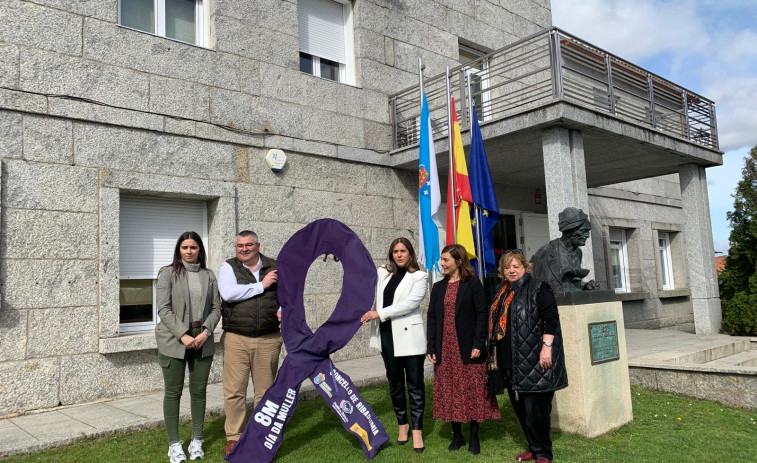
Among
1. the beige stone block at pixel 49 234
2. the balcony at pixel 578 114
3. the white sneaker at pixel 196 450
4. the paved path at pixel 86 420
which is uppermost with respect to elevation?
the balcony at pixel 578 114

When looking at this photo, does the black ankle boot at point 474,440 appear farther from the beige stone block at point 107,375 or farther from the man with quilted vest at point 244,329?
the beige stone block at point 107,375

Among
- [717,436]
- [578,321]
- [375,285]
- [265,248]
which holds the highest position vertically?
[265,248]

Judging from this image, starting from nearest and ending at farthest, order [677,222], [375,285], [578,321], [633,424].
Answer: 1. [375,285]
2. [578,321]
3. [633,424]
4. [677,222]

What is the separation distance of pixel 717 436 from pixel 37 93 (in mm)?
7485

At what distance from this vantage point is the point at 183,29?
7.71 metres

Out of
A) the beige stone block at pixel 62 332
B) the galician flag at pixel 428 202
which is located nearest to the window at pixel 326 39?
the galician flag at pixel 428 202

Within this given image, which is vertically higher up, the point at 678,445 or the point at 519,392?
the point at 519,392

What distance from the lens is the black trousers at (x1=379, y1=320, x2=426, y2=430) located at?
456 cm

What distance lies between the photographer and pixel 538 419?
423 centimetres

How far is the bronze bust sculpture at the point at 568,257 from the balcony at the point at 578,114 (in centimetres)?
269

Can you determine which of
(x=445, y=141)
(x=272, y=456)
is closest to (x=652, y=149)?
(x=445, y=141)

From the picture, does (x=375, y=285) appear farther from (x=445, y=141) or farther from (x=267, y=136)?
(x=445, y=141)

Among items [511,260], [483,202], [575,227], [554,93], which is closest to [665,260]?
[554,93]

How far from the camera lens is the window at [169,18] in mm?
7203
